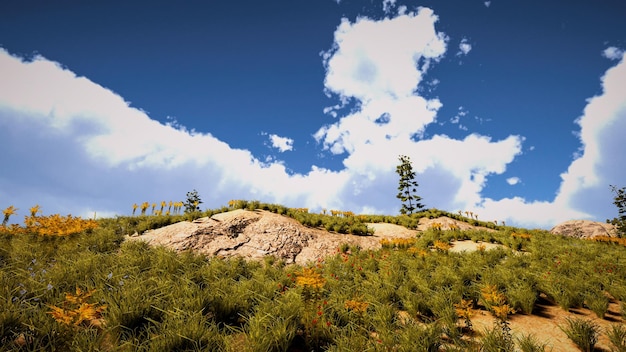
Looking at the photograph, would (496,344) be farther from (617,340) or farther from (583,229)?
(583,229)

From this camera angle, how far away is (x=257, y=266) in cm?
866

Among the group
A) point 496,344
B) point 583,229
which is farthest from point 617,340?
point 583,229

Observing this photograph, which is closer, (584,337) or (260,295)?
(584,337)

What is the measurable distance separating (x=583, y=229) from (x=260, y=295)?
36699 mm

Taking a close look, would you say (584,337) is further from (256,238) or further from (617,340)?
(256,238)

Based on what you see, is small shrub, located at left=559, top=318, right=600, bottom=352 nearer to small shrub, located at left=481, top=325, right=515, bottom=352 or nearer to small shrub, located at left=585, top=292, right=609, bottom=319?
small shrub, located at left=481, top=325, right=515, bottom=352

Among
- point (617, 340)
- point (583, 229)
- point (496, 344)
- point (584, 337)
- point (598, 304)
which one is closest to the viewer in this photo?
point (496, 344)

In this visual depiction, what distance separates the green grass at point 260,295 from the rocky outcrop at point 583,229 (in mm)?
22407

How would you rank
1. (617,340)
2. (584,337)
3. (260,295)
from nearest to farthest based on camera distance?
1. (617,340)
2. (584,337)
3. (260,295)

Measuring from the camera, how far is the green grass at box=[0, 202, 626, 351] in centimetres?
384

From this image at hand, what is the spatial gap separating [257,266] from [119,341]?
494cm

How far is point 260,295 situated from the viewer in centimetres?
545

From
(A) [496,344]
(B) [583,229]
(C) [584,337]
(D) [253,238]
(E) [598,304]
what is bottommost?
(A) [496,344]

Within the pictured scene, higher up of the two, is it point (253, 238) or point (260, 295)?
point (253, 238)
